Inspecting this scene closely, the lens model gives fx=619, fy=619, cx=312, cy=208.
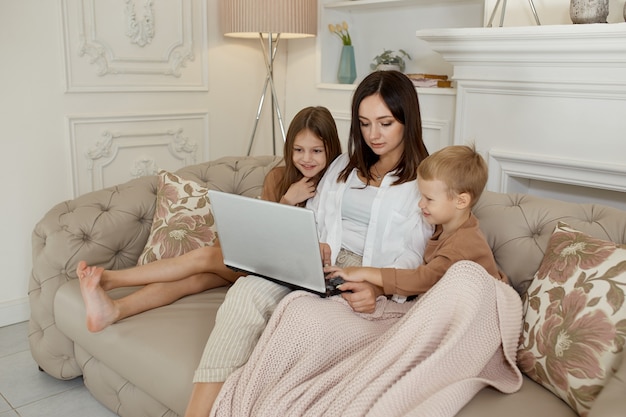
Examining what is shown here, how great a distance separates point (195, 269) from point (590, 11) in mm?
1658

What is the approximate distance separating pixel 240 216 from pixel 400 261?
19.5 inches

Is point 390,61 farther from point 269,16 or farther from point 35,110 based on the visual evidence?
point 35,110

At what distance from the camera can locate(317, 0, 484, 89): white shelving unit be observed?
10.1 ft

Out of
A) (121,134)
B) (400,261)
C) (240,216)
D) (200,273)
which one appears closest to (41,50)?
Result: (121,134)

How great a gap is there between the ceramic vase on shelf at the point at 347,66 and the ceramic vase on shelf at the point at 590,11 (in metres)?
1.41

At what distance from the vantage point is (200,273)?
81.0 inches

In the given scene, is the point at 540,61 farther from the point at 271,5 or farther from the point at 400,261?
the point at 271,5

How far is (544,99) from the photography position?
95.0 inches

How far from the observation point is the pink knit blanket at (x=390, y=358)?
125cm

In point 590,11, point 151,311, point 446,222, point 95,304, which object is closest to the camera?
point 446,222

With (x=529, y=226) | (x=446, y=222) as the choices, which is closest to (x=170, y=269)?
(x=446, y=222)

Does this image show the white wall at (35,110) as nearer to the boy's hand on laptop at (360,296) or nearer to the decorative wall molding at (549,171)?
the decorative wall molding at (549,171)

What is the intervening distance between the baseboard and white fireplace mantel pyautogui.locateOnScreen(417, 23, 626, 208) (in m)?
2.09

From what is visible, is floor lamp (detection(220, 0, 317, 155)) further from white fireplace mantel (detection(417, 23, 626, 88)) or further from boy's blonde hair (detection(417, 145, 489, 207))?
boy's blonde hair (detection(417, 145, 489, 207))
